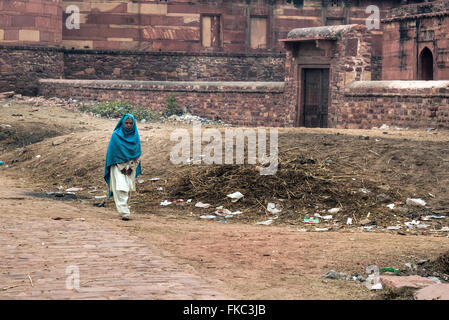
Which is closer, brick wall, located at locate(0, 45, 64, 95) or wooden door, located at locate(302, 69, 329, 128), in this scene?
wooden door, located at locate(302, 69, 329, 128)

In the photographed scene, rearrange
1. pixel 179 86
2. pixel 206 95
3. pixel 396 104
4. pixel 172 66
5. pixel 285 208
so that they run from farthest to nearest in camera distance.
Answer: pixel 172 66 < pixel 179 86 < pixel 206 95 < pixel 396 104 < pixel 285 208

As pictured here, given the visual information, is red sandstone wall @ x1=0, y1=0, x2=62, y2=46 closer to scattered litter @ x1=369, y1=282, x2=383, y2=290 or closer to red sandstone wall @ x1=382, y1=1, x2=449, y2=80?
red sandstone wall @ x1=382, y1=1, x2=449, y2=80

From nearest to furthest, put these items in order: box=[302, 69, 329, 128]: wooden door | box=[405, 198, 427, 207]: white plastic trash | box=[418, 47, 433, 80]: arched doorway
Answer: box=[405, 198, 427, 207]: white plastic trash
box=[302, 69, 329, 128]: wooden door
box=[418, 47, 433, 80]: arched doorway

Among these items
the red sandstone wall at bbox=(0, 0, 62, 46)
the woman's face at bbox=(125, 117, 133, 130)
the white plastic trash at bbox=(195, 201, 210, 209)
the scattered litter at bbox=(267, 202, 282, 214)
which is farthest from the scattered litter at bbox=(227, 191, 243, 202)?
the red sandstone wall at bbox=(0, 0, 62, 46)

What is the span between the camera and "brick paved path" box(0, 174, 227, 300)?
648cm

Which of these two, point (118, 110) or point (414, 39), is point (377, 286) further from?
point (414, 39)

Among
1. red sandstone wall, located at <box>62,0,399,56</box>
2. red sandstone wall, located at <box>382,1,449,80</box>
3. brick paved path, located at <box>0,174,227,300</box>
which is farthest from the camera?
red sandstone wall, located at <box>62,0,399,56</box>

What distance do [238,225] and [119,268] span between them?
3.79m

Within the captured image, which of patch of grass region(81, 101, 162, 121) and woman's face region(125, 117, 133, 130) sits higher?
woman's face region(125, 117, 133, 130)

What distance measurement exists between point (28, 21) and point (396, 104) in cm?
1476

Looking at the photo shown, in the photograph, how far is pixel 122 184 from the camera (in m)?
11.2

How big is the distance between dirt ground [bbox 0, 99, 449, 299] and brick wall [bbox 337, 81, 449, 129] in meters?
1.27

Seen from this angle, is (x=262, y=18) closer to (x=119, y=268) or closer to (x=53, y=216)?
(x=53, y=216)

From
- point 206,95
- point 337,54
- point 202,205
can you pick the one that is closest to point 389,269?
point 202,205
